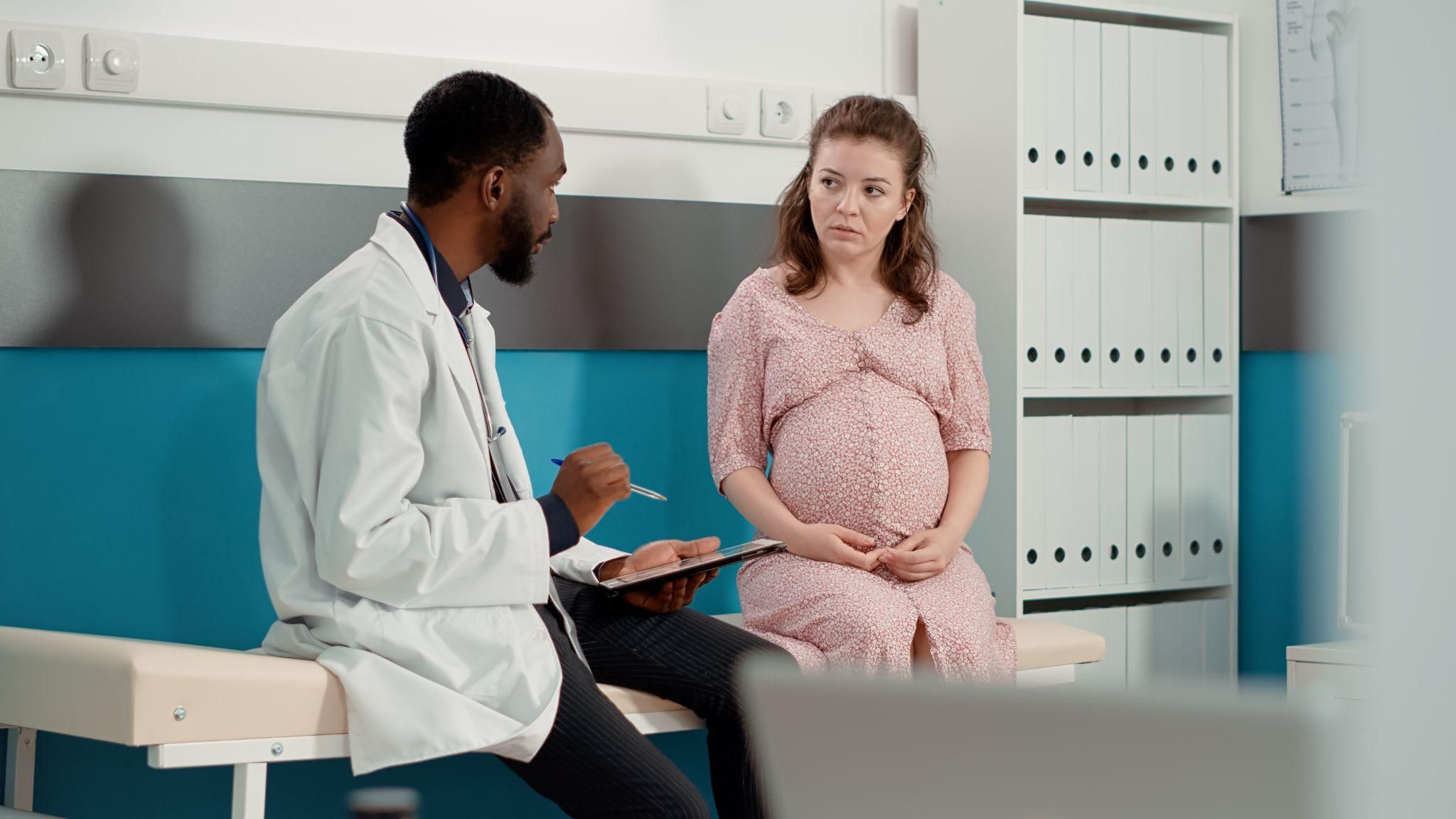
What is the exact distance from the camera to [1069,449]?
9.57 feet

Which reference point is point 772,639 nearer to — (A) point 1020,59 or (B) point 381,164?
(B) point 381,164

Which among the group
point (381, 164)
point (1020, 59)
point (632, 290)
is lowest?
point (632, 290)

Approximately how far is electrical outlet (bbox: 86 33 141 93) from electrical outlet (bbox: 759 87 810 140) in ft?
3.81

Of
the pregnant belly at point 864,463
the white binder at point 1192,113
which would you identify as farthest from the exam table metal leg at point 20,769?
the white binder at point 1192,113

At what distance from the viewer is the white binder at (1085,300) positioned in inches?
114

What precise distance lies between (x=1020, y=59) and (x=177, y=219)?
1.60 m

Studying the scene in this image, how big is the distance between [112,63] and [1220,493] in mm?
2352

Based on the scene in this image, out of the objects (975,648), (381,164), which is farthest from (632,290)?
(975,648)

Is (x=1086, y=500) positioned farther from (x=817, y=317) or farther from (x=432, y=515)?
(x=432, y=515)

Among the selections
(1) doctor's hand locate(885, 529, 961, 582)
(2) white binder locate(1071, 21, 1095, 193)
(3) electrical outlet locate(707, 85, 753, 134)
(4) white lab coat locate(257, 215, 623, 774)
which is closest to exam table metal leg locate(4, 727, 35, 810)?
(4) white lab coat locate(257, 215, 623, 774)

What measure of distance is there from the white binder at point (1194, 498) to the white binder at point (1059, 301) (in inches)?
14.3

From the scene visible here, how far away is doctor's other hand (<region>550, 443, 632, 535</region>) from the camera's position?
5.88 feet

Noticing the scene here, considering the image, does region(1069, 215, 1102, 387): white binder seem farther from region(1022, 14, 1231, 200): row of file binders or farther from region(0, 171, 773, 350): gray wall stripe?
region(0, 171, 773, 350): gray wall stripe

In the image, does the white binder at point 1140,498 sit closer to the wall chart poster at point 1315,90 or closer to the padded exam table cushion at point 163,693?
the wall chart poster at point 1315,90
